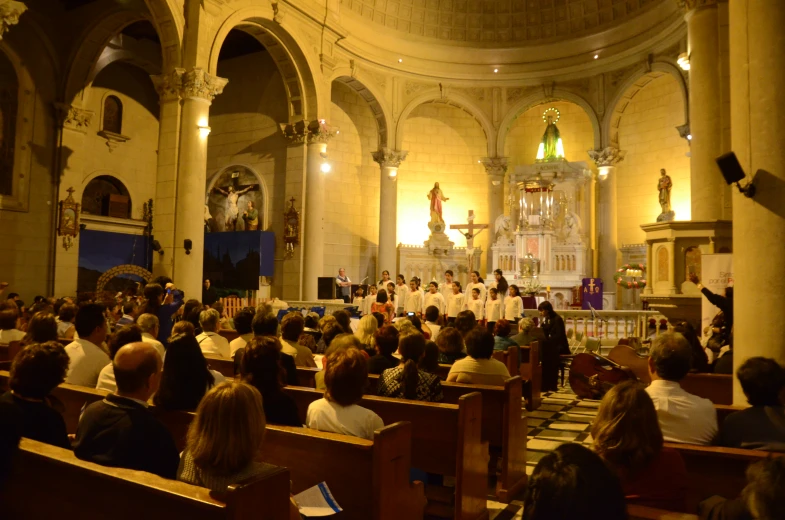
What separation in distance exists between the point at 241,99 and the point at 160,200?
7.51m

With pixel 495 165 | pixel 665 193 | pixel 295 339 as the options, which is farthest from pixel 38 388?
pixel 495 165

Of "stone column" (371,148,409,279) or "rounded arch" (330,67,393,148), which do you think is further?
"stone column" (371,148,409,279)

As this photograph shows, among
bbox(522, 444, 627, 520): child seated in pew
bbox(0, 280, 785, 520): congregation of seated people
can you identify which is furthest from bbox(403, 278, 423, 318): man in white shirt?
bbox(522, 444, 627, 520): child seated in pew

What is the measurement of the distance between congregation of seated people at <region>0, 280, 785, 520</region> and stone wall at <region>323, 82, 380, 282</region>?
14770 millimetres

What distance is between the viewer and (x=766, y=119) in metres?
4.97

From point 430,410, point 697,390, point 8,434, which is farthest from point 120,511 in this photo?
point 697,390

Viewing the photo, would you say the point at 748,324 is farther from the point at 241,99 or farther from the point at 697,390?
the point at 241,99

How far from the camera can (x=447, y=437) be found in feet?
12.3

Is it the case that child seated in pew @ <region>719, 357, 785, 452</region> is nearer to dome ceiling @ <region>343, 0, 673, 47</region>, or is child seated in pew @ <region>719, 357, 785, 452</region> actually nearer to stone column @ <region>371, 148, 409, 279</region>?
stone column @ <region>371, 148, 409, 279</region>

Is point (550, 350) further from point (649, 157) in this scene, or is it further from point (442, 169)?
point (442, 169)

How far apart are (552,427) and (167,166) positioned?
9825mm

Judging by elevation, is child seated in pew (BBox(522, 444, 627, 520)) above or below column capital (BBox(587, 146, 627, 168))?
below

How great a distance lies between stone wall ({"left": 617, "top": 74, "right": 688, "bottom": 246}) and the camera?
1870cm

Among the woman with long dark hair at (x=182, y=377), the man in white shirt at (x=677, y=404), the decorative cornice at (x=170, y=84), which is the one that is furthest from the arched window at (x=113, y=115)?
the man in white shirt at (x=677, y=404)
